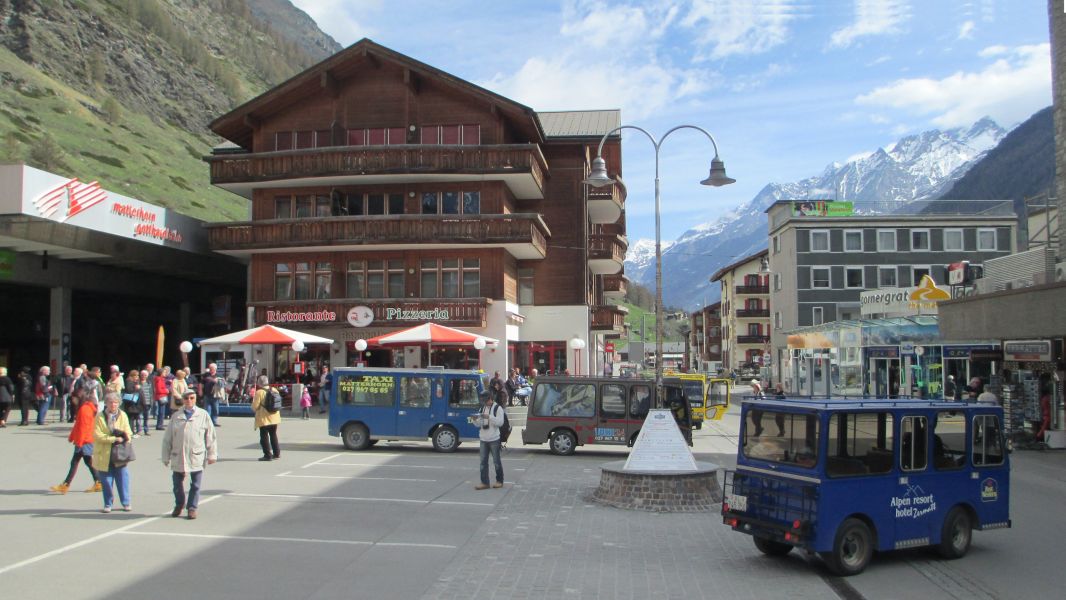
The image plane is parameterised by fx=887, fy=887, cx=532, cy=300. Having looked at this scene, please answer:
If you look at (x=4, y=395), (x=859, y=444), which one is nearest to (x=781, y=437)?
(x=859, y=444)

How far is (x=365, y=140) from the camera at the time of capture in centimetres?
4012

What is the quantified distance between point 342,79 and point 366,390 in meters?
23.1

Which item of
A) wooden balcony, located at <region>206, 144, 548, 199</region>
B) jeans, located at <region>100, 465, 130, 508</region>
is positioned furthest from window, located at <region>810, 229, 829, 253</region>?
jeans, located at <region>100, 465, 130, 508</region>

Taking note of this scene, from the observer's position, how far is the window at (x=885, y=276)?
2539 inches

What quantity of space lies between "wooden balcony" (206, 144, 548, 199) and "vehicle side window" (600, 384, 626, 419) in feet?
58.9

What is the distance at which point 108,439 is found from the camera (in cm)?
1207

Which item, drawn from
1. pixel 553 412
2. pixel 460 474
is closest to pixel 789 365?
pixel 553 412

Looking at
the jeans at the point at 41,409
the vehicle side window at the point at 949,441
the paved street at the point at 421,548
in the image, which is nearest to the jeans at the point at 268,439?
the paved street at the point at 421,548

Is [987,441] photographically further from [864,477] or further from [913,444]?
[864,477]

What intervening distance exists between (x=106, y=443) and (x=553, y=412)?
11.4 meters

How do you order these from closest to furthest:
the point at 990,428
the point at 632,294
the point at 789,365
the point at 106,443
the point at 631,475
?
the point at 990,428
the point at 106,443
the point at 631,475
the point at 789,365
the point at 632,294

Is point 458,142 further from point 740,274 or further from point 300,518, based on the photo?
point 740,274

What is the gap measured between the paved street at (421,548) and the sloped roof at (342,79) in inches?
992

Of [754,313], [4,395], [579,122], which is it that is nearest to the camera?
[4,395]
